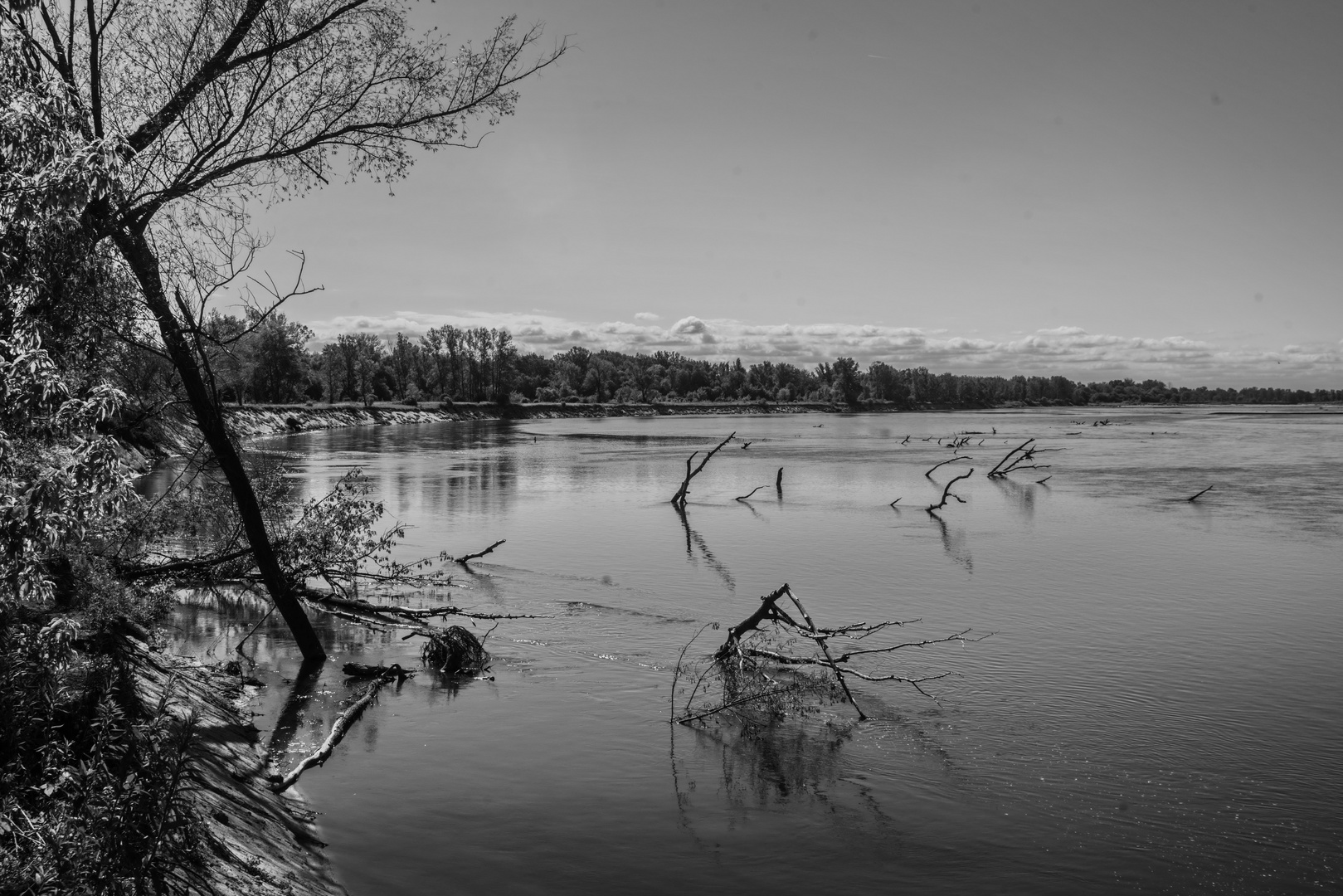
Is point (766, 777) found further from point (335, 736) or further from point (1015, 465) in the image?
point (1015, 465)

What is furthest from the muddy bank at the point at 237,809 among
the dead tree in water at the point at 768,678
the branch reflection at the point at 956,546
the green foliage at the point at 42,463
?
the branch reflection at the point at 956,546

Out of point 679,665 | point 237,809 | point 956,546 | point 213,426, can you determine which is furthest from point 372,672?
point 956,546

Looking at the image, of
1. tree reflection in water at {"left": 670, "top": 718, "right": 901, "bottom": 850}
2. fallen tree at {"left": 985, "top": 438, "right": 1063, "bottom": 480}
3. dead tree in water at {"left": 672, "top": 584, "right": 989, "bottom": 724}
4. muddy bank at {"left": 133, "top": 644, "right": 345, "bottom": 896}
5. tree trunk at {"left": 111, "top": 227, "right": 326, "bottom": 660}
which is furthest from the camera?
fallen tree at {"left": 985, "top": 438, "right": 1063, "bottom": 480}

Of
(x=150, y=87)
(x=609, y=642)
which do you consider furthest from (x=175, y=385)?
(x=609, y=642)

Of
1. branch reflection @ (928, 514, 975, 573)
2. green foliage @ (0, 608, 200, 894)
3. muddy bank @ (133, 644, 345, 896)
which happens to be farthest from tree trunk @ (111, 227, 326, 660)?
branch reflection @ (928, 514, 975, 573)

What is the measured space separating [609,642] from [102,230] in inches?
550

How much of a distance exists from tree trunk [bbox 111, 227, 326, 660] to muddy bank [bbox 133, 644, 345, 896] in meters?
2.72

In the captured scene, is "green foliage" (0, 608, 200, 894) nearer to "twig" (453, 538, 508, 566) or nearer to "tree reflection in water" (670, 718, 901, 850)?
"tree reflection in water" (670, 718, 901, 850)

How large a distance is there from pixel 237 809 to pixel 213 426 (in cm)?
778

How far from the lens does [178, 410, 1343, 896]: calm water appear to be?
35.2ft

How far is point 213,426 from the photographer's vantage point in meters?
14.7

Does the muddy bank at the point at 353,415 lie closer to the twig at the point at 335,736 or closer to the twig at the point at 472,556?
the twig at the point at 472,556

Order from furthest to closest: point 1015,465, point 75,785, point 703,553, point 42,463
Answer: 1. point 1015,465
2. point 703,553
3. point 42,463
4. point 75,785

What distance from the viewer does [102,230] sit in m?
8.82
